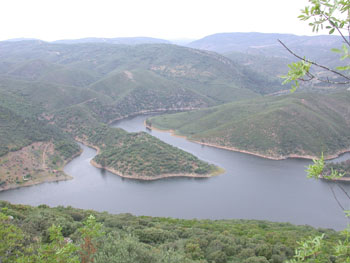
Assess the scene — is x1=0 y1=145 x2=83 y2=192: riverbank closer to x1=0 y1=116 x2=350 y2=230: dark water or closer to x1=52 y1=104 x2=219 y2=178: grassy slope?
x1=0 y1=116 x2=350 y2=230: dark water

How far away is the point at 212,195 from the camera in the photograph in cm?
5188

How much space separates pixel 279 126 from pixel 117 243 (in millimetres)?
74034

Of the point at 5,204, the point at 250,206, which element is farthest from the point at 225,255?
the point at 250,206

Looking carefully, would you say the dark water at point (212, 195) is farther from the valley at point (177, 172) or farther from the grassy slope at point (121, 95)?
the grassy slope at point (121, 95)

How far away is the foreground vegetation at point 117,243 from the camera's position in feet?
30.6

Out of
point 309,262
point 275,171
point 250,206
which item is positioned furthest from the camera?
point 275,171

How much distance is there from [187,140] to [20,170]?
45.3 meters

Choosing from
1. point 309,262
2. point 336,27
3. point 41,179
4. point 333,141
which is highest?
point 336,27

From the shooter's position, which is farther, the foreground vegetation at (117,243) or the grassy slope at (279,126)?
the grassy slope at (279,126)

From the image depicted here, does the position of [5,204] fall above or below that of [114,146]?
above

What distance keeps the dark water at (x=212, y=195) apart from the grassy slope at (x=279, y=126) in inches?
387

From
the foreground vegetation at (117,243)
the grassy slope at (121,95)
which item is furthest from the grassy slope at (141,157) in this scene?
the foreground vegetation at (117,243)

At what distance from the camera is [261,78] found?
639ft

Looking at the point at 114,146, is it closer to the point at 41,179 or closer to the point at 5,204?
the point at 41,179
